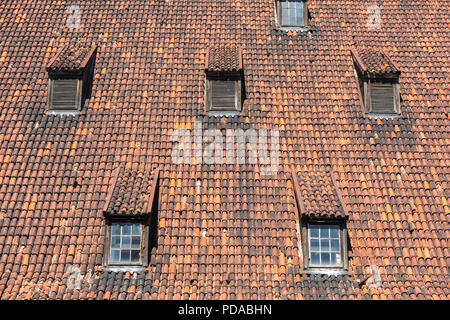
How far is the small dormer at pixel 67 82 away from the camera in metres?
12.9

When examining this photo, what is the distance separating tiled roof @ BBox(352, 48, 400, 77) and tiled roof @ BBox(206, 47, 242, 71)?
339 centimetres

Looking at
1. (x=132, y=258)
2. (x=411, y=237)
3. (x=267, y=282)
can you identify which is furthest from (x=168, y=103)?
(x=411, y=237)

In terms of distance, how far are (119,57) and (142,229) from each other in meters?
5.87

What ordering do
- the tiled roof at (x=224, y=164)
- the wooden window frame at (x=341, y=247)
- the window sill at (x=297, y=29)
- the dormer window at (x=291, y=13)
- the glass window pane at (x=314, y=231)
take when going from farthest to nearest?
the dormer window at (x=291, y=13) < the window sill at (x=297, y=29) < the glass window pane at (x=314, y=231) < the wooden window frame at (x=341, y=247) < the tiled roof at (x=224, y=164)

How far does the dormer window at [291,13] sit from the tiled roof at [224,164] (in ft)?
1.34

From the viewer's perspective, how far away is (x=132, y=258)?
10.4m

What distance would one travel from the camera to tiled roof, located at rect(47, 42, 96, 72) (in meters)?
12.9

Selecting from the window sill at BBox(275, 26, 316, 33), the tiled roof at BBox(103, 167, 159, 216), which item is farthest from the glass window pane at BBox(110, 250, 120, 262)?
the window sill at BBox(275, 26, 316, 33)

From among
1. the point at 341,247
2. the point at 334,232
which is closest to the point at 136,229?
the point at 334,232

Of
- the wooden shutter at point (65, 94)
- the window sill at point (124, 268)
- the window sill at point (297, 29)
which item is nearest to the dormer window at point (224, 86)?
the window sill at point (297, 29)

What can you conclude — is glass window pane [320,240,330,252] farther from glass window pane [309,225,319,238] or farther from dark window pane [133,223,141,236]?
dark window pane [133,223,141,236]

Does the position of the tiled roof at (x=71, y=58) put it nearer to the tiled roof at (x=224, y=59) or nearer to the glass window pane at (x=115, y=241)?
the tiled roof at (x=224, y=59)
